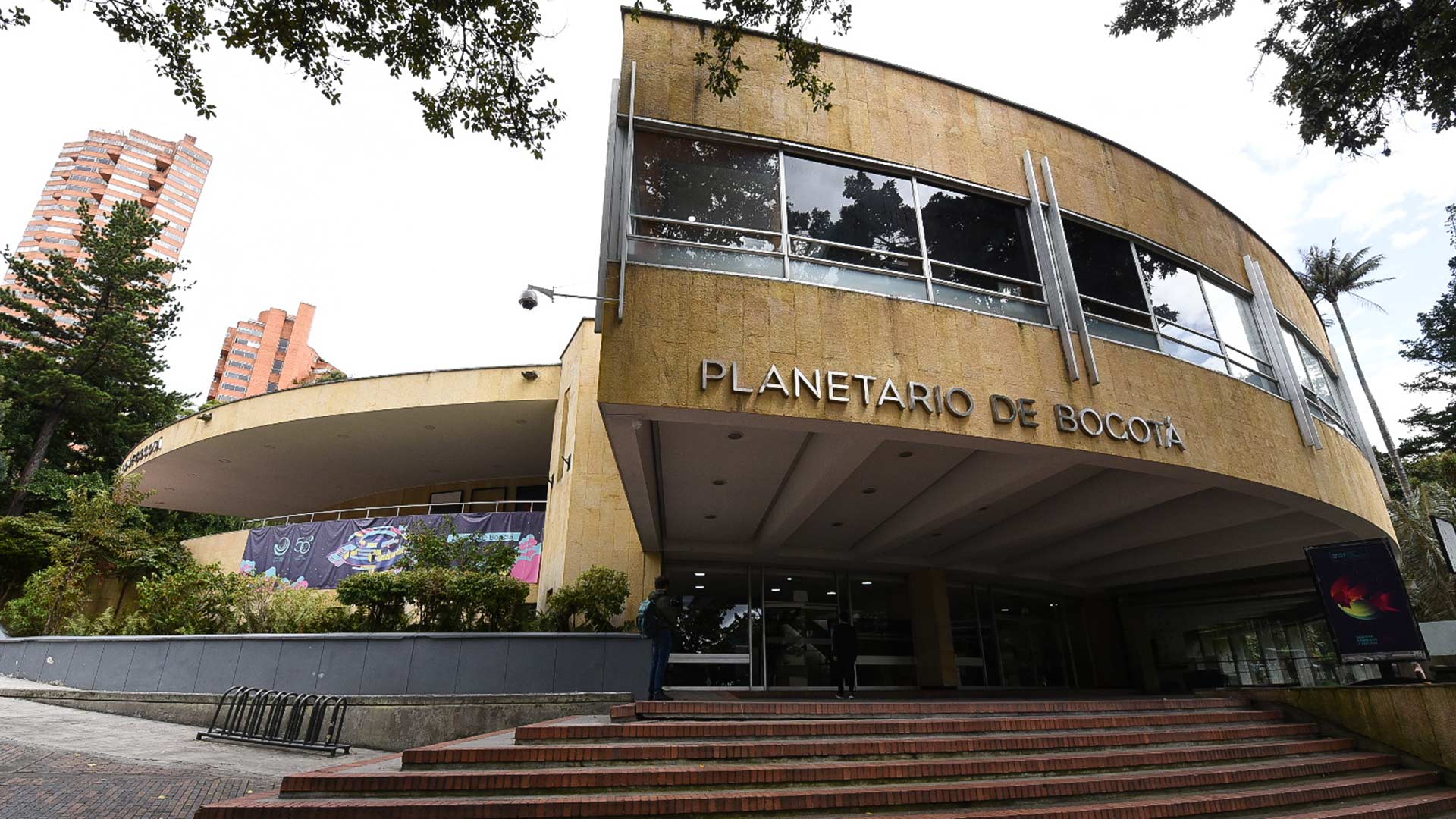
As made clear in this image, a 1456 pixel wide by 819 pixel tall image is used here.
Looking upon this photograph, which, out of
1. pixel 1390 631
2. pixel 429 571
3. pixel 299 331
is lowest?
pixel 1390 631

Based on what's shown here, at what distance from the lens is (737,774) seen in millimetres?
4984

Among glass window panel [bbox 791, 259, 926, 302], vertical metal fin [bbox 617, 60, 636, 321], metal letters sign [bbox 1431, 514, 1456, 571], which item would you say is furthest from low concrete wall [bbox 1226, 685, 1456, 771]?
vertical metal fin [bbox 617, 60, 636, 321]

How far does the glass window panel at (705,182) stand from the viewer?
25.3 ft

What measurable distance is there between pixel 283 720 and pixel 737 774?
7099mm

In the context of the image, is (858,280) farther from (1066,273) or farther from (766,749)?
(766,749)

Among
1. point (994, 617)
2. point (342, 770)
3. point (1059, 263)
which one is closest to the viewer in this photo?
point (342, 770)

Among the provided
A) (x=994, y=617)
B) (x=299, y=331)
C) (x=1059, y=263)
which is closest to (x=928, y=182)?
(x=1059, y=263)

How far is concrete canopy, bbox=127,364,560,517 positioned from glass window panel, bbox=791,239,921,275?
33.9 feet

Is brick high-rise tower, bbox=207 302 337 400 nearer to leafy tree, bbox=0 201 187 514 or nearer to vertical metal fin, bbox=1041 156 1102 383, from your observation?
leafy tree, bbox=0 201 187 514

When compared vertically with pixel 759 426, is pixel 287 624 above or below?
below

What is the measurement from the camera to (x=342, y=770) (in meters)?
4.76

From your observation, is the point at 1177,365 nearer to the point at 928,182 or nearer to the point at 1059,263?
the point at 1059,263

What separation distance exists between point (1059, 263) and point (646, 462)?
5958mm

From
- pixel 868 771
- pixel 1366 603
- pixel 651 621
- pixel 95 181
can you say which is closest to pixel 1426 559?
pixel 1366 603
